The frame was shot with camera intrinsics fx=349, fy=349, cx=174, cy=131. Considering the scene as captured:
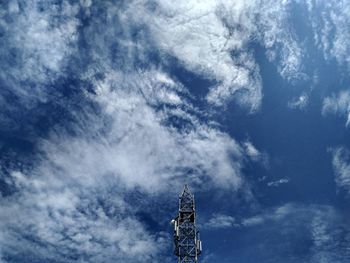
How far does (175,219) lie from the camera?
1774 inches

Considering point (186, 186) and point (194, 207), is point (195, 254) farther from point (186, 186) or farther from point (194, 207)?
point (186, 186)

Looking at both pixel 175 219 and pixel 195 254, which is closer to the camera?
pixel 195 254

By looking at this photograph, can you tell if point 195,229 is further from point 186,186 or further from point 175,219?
point 186,186

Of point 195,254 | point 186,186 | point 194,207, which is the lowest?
point 195,254

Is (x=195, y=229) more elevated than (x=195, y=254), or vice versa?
(x=195, y=229)

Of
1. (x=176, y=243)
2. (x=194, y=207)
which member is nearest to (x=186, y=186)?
(x=194, y=207)

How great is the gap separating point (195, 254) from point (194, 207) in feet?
19.3

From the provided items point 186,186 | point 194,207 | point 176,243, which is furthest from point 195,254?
point 186,186

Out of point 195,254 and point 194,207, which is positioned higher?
point 194,207

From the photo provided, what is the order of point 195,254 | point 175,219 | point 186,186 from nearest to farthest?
point 195,254 < point 175,219 < point 186,186

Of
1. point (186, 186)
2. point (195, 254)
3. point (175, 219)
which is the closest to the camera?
point (195, 254)

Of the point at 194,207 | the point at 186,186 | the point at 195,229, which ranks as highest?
the point at 186,186

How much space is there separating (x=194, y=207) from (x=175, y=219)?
2896 mm

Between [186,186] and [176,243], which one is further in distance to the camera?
[186,186]
